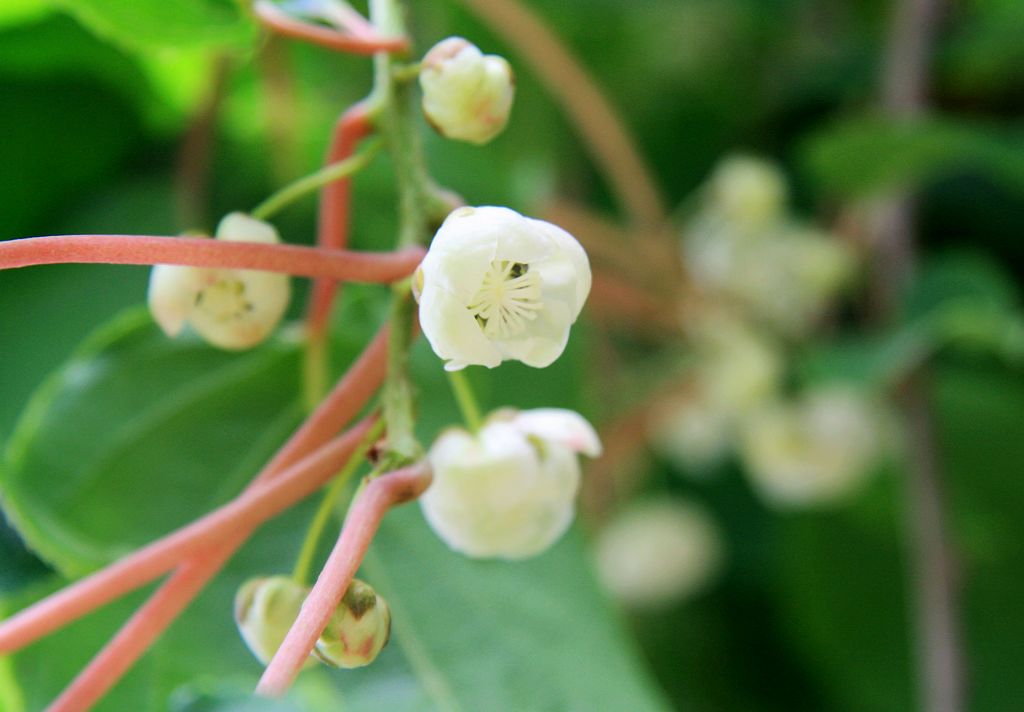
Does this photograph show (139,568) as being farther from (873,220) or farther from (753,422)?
(873,220)

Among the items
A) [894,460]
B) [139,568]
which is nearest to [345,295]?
[139,568]

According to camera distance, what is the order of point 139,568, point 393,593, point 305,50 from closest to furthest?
point 139,568 < point 393,593 < point 305,50

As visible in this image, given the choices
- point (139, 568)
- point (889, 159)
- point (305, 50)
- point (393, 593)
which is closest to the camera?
point (139, 568)

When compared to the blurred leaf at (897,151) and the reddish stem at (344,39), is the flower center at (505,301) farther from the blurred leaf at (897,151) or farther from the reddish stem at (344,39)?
the blurred leaf at (897,151)

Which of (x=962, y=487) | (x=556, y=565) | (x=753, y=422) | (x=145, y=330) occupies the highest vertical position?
(x=145, y=330)

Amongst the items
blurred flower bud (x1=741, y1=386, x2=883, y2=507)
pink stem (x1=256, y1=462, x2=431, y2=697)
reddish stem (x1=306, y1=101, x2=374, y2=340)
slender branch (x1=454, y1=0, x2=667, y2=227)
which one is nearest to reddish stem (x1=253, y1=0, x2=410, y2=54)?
reddish stem (x1=306, y1=101, x2=374, y2=340)

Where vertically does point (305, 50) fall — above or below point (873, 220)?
above

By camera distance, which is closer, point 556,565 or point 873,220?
point 556,565
